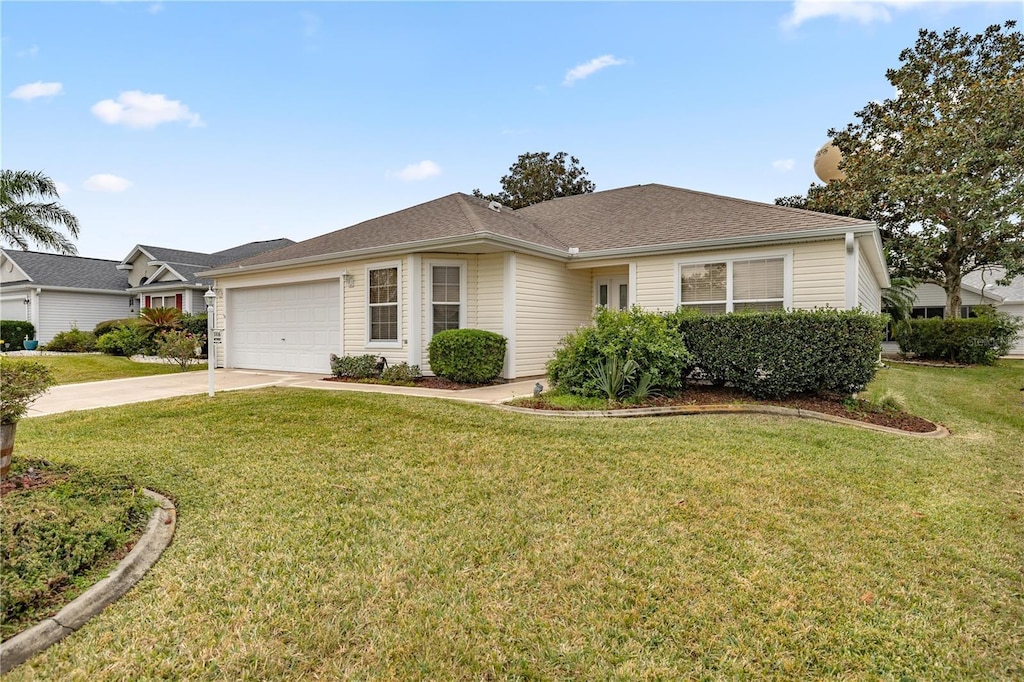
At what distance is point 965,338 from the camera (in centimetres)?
1534

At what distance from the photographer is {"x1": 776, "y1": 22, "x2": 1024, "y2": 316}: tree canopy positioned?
53.9 feet

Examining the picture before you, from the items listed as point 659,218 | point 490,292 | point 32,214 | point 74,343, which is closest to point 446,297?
point 490,292

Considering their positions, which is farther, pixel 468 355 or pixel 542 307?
pixel 542 307

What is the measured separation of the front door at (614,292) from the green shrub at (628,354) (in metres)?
4.21

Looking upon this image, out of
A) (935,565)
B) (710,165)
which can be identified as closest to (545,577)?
(935,565)

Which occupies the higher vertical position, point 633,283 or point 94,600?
point 633,283

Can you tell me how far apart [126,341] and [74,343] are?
5371mm

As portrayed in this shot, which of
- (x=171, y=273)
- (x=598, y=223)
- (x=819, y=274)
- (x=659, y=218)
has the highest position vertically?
(x=598, y=223)

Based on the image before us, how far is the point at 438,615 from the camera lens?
7.77 ft

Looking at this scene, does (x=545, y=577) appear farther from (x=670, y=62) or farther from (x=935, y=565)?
(x=670, y=62)

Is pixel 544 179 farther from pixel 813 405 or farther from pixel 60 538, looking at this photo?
pixel 60 538

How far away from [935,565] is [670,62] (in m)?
11.4

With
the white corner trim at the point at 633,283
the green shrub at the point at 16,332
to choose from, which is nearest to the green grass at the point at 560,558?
the white corner trim at the point at 633,283

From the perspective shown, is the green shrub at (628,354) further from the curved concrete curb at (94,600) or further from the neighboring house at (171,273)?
the neighboring house at (171,273)
